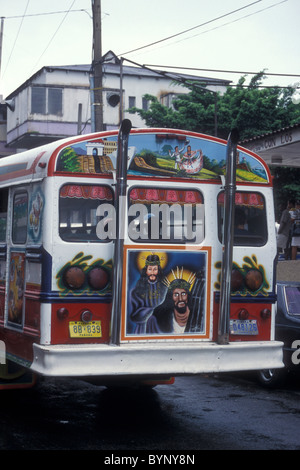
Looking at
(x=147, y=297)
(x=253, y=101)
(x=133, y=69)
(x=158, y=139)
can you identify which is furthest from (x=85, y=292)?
(x=133, y=69)

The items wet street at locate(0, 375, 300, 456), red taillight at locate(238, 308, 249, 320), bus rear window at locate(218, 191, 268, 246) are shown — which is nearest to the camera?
wet street at locate(0, 375, 300, 456)

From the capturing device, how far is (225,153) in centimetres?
831

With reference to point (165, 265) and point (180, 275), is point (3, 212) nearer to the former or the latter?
point (165, 265)

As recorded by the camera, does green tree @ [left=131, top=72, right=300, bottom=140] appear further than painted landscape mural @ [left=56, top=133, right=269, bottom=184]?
Yes

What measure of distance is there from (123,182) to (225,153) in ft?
4.31

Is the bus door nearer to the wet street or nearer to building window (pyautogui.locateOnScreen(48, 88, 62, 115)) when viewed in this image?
the wet street

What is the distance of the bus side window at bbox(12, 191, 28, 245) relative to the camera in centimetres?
803

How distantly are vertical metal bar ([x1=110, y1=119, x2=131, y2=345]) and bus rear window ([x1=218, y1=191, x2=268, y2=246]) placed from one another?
117 cm

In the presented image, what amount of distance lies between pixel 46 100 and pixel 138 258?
126 feet

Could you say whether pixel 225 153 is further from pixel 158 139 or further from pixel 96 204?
pixel 96 204
